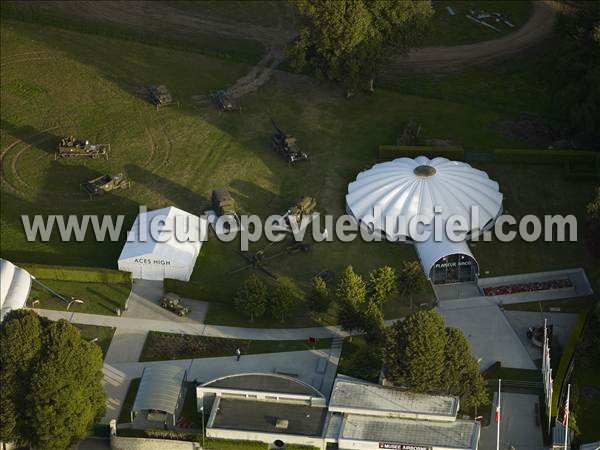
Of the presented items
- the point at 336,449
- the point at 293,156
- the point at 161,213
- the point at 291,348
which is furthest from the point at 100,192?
the point at 336,449

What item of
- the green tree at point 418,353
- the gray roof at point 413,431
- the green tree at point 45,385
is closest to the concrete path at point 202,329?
the green tree at point 418,353

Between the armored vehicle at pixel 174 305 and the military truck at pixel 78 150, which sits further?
the military truck at pixel 78 150

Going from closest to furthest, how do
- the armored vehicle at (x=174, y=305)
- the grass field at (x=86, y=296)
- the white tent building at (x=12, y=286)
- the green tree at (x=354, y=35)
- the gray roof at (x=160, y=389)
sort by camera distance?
1. the gray roof at (x=160, y=389)
2. the white tent building at (x=12, y=286)
3. the armored vehicle at (x=174, y=305)
4. the grass field at (x=86, y=296)
5. the green tree at (x=354, y=35)

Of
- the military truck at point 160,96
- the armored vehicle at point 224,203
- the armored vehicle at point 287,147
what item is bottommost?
the armored vehicle at point 224,203

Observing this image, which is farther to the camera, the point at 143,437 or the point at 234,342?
the point at 234,342

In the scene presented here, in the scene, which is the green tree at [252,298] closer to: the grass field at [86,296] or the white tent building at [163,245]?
the white tent building at [163,245]

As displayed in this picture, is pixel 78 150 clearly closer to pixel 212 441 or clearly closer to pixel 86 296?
Answer: pixel 86 296

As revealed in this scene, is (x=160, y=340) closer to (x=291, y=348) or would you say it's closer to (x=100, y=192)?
(x=291, y=348)
